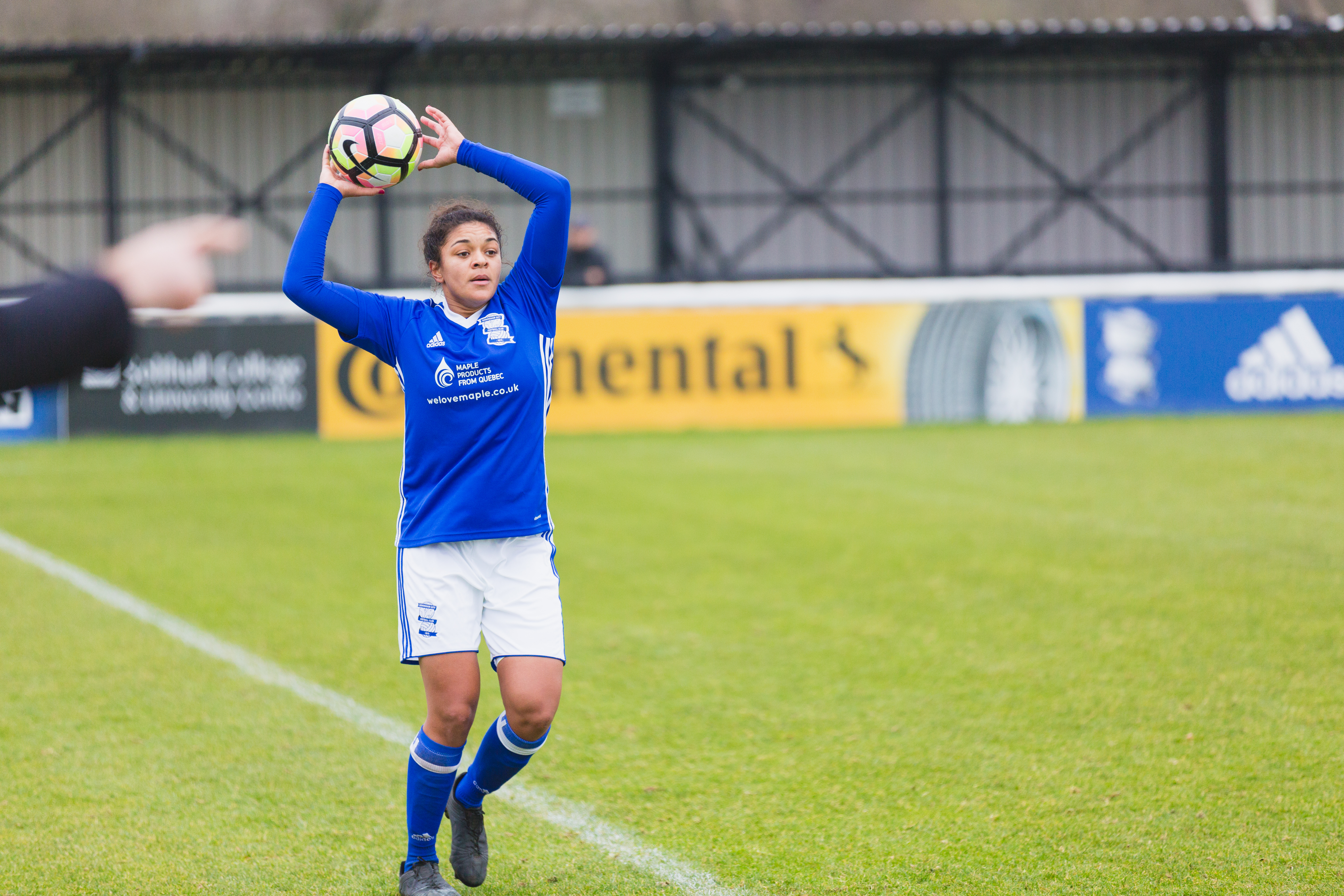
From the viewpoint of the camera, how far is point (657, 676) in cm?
665

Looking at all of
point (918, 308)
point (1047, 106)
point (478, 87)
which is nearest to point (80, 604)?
point (918, 308)

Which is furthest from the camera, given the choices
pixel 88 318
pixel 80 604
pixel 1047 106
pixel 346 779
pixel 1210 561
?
pixel 1047 106

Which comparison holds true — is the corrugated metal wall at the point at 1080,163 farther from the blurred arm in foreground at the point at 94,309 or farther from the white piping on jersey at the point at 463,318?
the blurred arm in foreground at the point at 94,309

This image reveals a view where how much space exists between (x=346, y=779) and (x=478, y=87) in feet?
67.8

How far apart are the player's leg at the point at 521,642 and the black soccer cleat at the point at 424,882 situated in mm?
99

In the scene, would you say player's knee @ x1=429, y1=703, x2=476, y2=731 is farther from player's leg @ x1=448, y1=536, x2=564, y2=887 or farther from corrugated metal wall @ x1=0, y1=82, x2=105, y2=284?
corrugated metal wall @ x1=0, y1=82, x2=105, y2=284

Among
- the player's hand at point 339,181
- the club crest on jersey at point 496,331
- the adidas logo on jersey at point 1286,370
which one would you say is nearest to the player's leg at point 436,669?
the club crest on jersey at point 496,331

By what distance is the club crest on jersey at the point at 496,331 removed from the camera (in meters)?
4.07

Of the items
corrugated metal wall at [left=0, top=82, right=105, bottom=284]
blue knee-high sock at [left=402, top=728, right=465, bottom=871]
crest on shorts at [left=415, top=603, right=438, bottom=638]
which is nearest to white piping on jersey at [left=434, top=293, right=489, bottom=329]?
crest on shorts at [left=415, top=603, right=438, bottom=638]

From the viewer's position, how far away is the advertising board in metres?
16.5

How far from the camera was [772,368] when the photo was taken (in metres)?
16.5

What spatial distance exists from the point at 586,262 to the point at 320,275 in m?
13.7

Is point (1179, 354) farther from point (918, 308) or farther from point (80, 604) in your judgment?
point (80, 604)

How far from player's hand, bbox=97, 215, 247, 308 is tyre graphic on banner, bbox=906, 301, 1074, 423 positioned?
14.6m
